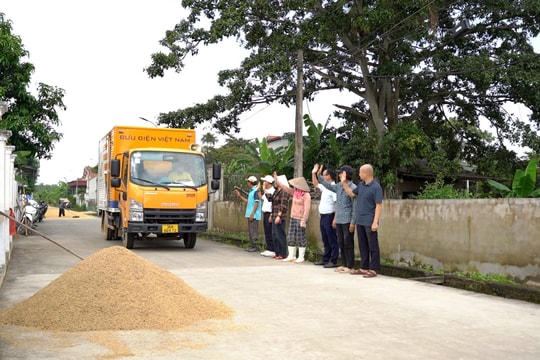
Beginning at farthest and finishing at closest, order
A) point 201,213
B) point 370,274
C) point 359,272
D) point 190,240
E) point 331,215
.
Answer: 1. point 190,240
2. point 201,213
3. point 331,215
4. point 359,272
5. point 370,274

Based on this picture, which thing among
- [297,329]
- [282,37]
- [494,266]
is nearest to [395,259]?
[494,266]

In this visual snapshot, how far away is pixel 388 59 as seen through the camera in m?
23.0

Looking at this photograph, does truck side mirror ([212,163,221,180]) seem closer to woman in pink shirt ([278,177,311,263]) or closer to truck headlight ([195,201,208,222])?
truck headlight ([195,201,208,222])

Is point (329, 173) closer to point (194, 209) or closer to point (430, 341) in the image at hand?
point (194, 209)

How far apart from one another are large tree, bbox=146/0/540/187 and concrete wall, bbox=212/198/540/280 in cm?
1058

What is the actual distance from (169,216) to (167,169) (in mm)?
1188

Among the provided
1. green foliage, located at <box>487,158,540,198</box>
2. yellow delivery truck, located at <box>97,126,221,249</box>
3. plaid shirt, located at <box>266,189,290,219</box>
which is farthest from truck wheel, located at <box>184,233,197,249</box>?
green foliage, located at <box>487,158,540,198</box>

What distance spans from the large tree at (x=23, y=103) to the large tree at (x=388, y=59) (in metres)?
4.14

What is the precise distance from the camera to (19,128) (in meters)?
21.2

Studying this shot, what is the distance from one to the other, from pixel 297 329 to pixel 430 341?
130 cm

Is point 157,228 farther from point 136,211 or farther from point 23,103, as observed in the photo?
point 23,103

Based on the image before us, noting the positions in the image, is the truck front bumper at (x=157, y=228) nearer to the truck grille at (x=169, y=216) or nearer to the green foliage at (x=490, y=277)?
the truck grille at (x=169, y=216)

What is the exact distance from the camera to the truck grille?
13789mm

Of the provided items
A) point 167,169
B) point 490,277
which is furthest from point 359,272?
point 167,169
